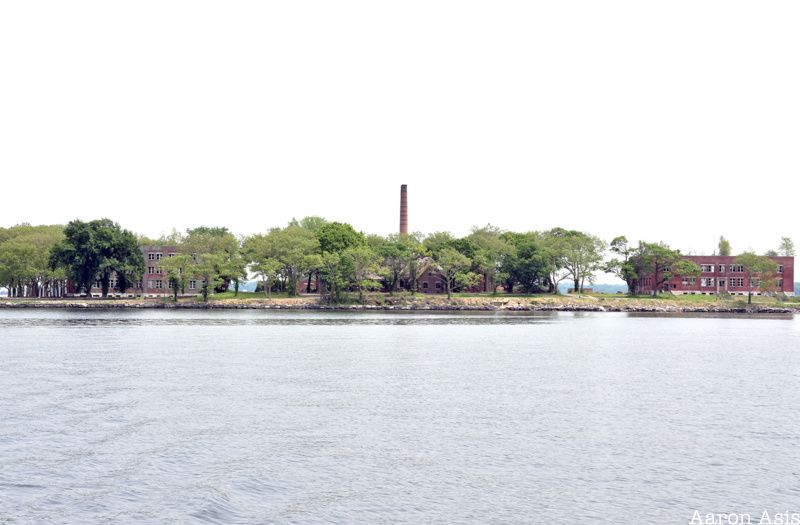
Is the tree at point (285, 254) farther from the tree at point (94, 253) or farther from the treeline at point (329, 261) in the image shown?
the tree at point (94, 253)

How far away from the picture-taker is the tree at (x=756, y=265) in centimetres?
16738

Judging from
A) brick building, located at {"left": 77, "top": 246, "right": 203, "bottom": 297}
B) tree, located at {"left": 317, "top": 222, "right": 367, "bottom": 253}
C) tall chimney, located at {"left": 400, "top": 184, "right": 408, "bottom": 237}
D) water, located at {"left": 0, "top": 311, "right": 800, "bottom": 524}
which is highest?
tall chimney, located at {"left": 400, "top": 184, "right": 408, "bottom": 237}

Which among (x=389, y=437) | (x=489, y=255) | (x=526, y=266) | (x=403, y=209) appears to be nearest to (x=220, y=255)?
(x=403, y=209)

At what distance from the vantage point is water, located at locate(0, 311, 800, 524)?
21.9 m

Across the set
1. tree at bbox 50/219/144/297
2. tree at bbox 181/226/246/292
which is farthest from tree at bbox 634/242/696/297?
tree at bbox 50/219/144/297

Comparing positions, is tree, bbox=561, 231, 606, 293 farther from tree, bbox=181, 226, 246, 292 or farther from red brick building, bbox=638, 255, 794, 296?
tree, bbox=181, 226, 246, 292

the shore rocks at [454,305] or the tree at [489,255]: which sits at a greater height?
the tree at [489,255]

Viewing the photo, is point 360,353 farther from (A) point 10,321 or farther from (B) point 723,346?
(A) point 10,321

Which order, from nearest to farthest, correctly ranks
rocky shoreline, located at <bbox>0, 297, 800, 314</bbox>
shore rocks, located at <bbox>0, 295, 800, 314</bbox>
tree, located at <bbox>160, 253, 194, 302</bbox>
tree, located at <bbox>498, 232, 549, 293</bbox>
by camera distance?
1. rocky shoreline, located at <bbox>0, 297, 800, 314</bbox>
2. shore rocks, located at <bbox>0, 295, 800, 314</bbox>
3. tree, located at <bbox>160, 253, 194, 302</bbox>
4. tree, located at <bbox>498, 232, 549, 293</bbox>

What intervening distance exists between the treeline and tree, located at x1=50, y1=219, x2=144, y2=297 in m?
0.18

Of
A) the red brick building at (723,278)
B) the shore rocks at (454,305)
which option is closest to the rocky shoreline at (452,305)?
the shore rocks at (454,305)

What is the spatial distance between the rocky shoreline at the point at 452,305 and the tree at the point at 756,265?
27.6 ft

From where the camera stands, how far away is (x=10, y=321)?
100188mm

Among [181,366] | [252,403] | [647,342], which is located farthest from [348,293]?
[252,403]
